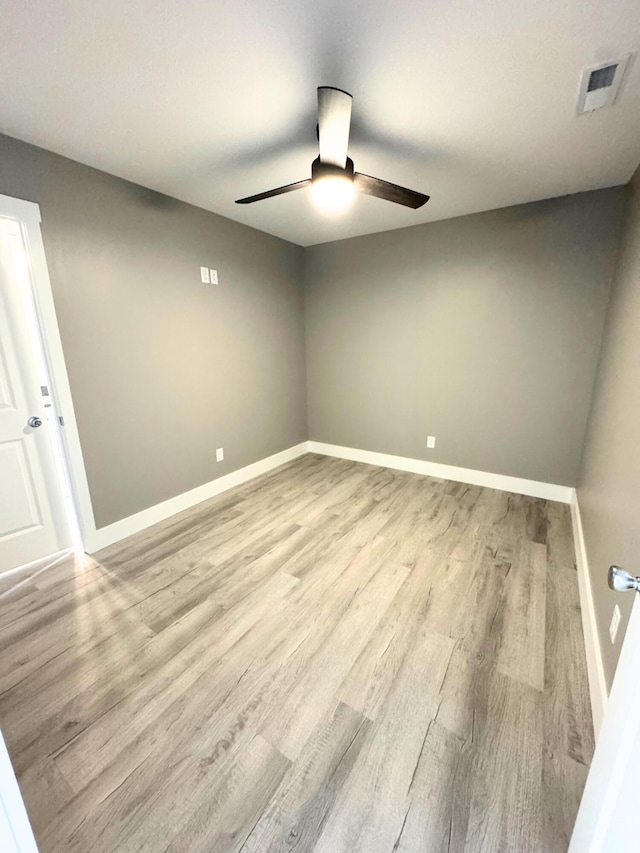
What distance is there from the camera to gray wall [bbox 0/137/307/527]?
2.11 meters

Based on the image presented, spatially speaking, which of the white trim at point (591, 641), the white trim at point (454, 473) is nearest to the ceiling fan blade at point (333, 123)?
the white trim at point (591, 641)

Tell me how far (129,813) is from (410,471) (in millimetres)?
3185

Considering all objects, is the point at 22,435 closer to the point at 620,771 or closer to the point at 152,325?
the point at 152,325

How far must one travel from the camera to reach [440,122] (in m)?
1.71

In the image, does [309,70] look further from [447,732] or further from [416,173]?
[447,732]

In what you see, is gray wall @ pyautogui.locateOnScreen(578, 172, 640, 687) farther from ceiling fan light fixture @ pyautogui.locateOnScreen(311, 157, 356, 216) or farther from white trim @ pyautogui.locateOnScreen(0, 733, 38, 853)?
white trim @ pyautogui.locateOnScreen(0, 733, 38, 853)

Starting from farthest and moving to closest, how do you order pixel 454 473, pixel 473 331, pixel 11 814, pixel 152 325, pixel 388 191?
pixel 454 473
pixel 473 331
pixel 152 325
pixel 388 191
pixel 11 814

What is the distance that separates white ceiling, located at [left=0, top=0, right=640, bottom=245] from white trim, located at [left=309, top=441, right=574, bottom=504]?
2330mm

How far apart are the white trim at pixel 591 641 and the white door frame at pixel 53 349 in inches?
113

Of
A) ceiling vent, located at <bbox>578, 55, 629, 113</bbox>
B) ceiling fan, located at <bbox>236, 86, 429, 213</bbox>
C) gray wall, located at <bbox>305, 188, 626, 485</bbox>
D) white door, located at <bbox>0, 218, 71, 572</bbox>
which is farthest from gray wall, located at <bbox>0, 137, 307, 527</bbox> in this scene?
ceiling vent, located at <bbox>578, 55, 629, 113</bbox>

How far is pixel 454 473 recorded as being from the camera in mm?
3473

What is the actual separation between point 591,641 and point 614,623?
0.40 metres

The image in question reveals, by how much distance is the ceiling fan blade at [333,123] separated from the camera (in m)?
1.31

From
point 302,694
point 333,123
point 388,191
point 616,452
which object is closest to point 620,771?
point 302,694
